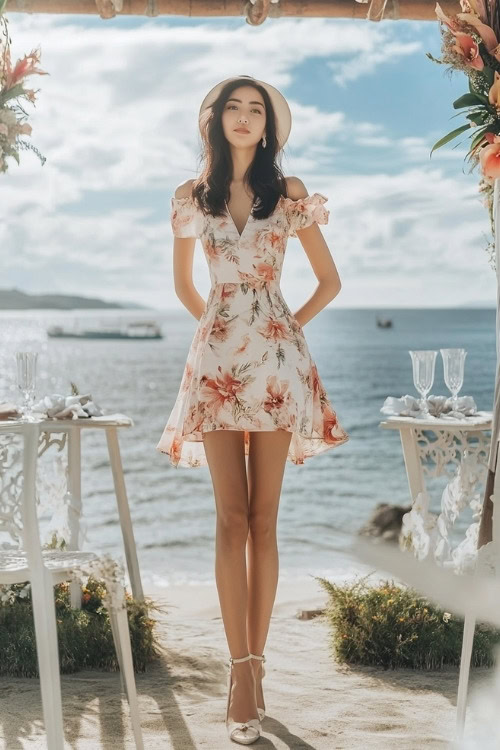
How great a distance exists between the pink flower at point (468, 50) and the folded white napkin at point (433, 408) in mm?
1463

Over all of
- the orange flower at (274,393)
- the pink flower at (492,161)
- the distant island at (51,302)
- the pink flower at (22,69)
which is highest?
the distant island at (51,302)

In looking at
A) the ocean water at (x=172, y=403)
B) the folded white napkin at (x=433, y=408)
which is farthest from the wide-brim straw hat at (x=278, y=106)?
the ocean water at (x=172, y=403)

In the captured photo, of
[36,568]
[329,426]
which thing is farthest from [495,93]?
[36,568]

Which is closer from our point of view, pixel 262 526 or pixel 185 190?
pixel 262 526

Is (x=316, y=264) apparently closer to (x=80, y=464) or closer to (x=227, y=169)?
(x=227, y=169)

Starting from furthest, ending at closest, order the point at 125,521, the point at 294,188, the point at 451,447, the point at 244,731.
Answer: the point at 125,521
the point at 451,447
the point at 294,188
the point at 244,731

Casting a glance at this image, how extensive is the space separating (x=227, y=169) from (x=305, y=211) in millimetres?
281

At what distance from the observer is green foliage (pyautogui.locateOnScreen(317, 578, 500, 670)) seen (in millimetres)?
3354

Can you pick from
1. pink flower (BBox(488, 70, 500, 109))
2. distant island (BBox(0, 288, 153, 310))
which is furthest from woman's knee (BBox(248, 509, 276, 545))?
distant island (BBox(0, 288, 153, 310))

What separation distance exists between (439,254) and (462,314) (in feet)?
7.81

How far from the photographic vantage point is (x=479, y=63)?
6.96 feet

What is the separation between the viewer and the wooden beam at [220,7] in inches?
123

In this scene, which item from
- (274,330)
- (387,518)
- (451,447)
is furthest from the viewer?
(387,518)

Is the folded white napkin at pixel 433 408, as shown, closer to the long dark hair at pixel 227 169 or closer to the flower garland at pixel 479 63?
the long dark hair at pixel 227 169
